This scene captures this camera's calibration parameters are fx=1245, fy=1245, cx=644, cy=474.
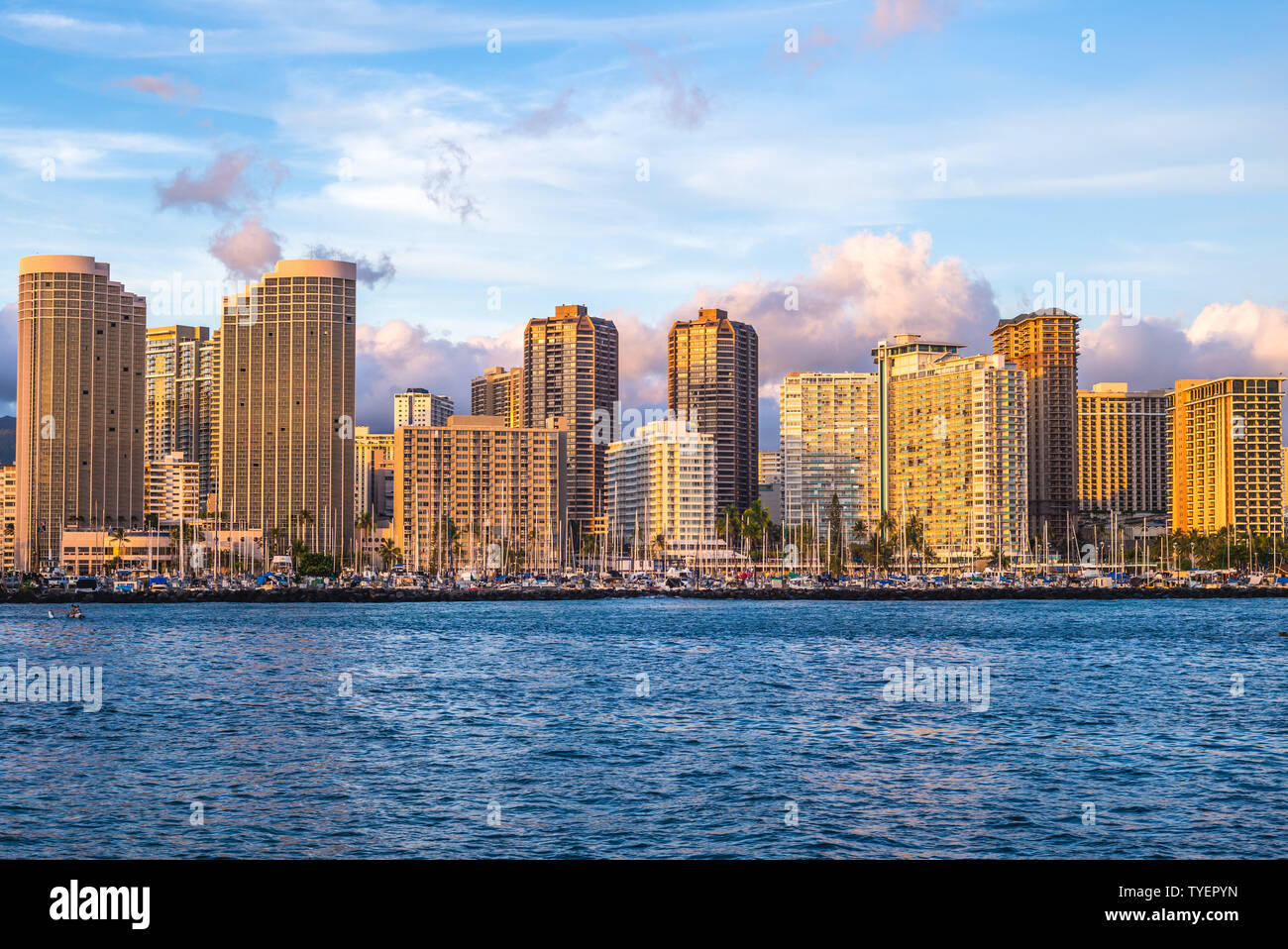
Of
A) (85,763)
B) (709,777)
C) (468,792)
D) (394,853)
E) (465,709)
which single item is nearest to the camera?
(394,853)

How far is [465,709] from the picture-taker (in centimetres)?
5244

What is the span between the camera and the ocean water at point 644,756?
28219mm

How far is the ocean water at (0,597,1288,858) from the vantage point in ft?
92.6

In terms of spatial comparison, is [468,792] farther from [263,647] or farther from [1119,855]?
[263,647]

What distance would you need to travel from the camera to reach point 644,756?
39656 mm

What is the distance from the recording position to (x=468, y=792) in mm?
33281
